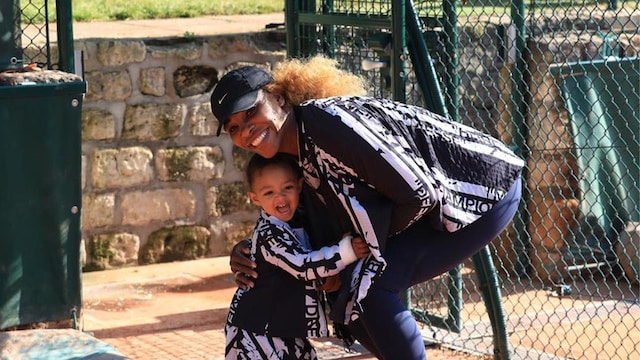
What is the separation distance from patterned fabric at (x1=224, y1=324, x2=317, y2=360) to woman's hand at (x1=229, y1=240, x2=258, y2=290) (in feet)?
0.54

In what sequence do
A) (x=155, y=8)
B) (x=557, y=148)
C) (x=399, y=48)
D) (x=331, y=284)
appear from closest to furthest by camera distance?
(x=331, y=284) < (x=399, y=48) < (x=557, y=148) < (x=155, y=8)

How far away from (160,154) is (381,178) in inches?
160

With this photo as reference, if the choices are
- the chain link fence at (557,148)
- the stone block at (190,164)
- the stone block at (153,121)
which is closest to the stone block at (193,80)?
the stone block at (153,121)

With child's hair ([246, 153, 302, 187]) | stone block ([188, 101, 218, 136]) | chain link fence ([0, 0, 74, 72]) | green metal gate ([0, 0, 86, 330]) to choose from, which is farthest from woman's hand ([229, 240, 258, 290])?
stone block ([188, 101, 218, 136])

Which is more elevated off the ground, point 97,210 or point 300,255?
point 300,255

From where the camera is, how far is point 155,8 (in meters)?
8.72

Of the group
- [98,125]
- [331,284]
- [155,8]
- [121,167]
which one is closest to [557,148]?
[121,167]

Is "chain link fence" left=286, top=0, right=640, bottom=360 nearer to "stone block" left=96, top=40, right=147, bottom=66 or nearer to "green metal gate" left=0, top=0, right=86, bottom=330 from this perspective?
"stone block" left=96, top=40, right=147, bottom=66

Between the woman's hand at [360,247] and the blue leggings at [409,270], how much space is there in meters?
0.07

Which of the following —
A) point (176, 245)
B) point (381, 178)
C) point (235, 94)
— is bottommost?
point (176, 245)

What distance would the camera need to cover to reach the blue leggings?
3.53 m

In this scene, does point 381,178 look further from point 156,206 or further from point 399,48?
point 156,206

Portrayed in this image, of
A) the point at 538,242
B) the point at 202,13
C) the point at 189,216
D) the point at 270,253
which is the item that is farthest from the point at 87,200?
the point at 270,253

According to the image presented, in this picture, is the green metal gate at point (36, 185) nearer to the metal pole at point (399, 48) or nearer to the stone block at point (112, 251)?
the metal pole at point (399, 48)
